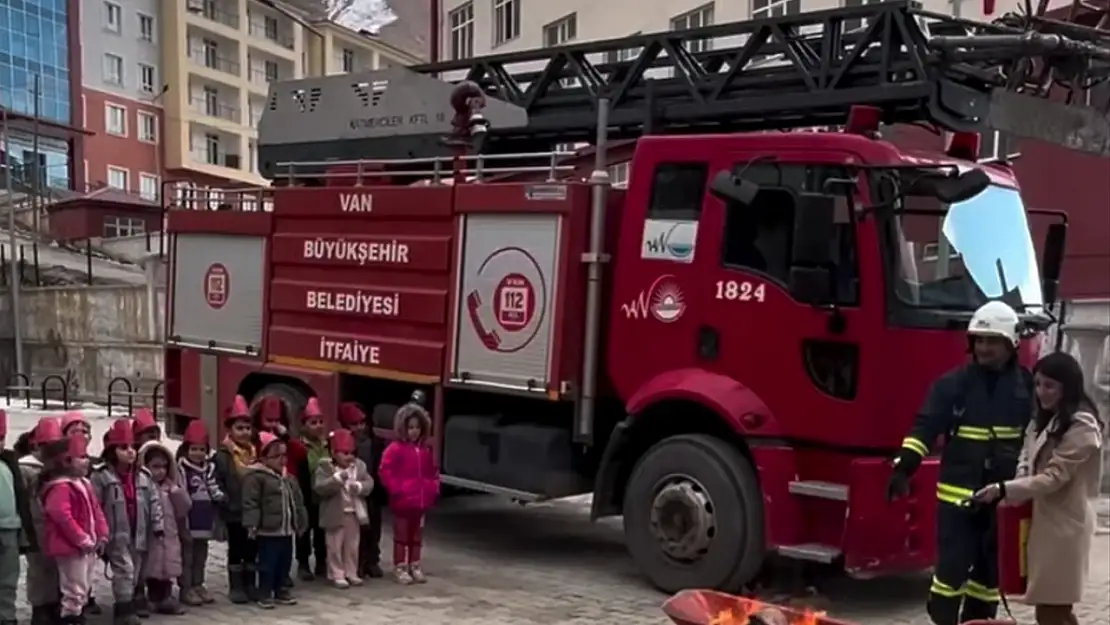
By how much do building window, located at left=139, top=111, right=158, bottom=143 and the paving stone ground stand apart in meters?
10.4

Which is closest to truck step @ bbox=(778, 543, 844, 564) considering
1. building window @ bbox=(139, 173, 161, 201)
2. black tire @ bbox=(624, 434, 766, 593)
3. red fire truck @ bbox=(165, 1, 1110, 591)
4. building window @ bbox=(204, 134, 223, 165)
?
red fire truck @ bbox=(165, 1, 1110, 591)

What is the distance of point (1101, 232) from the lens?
1352 cm

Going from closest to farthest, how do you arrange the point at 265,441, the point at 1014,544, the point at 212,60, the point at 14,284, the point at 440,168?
the point at 1014,544, the point at 265,441, the point at 440,168, the point at 212,60, the point at 14,284

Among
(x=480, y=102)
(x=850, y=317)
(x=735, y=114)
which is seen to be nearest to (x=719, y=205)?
(x=850, y=317)

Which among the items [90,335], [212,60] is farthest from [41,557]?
[90,335]

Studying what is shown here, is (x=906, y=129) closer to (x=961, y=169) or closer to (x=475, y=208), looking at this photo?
(x=961, y=169)

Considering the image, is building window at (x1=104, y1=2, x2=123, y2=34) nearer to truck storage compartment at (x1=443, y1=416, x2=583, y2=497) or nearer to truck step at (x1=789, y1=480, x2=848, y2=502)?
truck storage compartment at (x1=443, y1=416, x2=583, y2=497)

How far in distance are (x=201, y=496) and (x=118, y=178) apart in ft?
77.8

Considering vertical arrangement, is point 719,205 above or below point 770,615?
above

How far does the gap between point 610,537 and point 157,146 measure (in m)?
14.0

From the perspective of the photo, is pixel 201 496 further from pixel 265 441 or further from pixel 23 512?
pixel 23 512

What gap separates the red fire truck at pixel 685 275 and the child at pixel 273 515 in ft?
5.28

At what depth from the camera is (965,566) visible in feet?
17.0

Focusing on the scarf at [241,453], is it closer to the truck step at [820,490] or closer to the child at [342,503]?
the child at [342,503]
